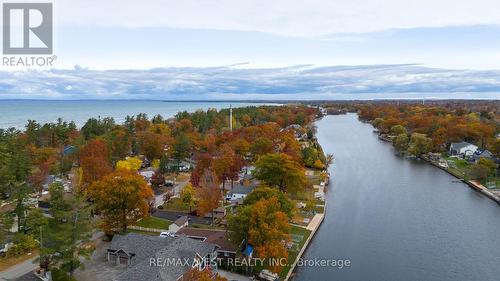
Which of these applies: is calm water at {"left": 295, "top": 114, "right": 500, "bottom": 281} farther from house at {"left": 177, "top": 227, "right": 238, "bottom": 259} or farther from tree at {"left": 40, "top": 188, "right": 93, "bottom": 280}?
tree at {"left": 40, "top": 188, "right": 93, "bottom": 280}

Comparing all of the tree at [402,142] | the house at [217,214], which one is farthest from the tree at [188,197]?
the tree at [402,142]

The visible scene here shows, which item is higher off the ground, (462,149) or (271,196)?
(462,149)

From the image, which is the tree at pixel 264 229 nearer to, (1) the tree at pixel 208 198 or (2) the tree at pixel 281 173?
(1) the tree at pixel 208 198

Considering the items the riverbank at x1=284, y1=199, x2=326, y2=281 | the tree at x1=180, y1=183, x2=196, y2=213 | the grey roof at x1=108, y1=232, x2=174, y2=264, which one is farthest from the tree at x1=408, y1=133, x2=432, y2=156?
the grey roof at x1=108, y1=232, x2=174, y2=264

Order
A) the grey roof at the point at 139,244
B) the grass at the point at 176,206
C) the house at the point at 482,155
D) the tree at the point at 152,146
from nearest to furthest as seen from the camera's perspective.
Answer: the grey roof at the point at 139,244 < the grass at the point at 176,206 < the tree at the point at 152,146 < the house at the point at 482,155

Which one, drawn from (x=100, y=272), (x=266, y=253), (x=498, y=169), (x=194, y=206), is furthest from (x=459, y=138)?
(x=100, y=272)

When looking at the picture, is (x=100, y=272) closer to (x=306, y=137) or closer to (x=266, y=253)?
(x=266, y=253)

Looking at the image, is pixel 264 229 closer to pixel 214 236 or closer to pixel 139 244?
pixel 214 236

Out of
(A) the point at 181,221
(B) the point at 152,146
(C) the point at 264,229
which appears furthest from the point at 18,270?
(B) the point at 152,146
